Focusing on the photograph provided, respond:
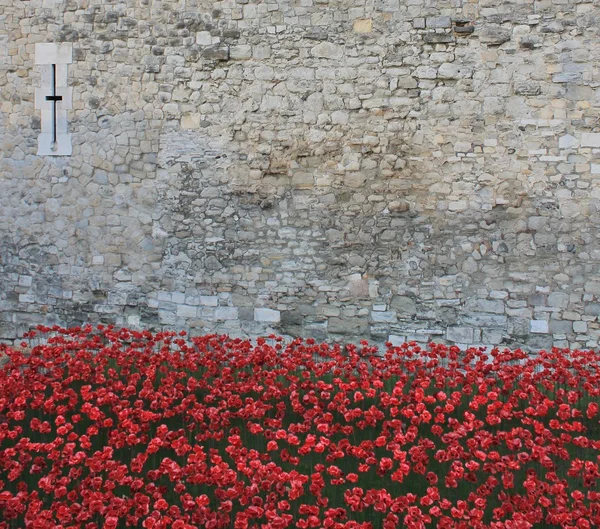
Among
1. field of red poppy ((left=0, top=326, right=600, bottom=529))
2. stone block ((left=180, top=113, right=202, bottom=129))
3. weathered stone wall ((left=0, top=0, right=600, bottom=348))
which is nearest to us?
field of red poppy ((left=0, top=326, right=600, bottom=529))

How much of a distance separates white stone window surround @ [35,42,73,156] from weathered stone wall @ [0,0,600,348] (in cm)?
9

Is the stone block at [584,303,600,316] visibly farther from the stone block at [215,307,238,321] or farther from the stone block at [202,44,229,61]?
the stone block at [202,44,229,61]

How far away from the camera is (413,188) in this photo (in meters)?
6.27

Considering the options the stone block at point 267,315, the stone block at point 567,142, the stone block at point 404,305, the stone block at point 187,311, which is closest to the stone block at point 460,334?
the stone block at point 404,305

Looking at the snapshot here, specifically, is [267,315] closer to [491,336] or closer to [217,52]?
[491,336]

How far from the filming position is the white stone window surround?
270 inches

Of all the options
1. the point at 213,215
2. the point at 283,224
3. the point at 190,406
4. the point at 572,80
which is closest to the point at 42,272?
the point at 213,215

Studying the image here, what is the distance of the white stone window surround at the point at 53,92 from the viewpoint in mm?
6863

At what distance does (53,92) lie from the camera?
695cm

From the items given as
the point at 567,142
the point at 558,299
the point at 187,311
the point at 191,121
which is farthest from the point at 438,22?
the point at 187,311

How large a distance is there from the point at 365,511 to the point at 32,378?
2515mm

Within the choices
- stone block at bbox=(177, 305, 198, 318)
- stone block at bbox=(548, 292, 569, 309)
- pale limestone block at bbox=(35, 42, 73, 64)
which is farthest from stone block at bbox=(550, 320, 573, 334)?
pale limestone block at bbox=(35, 42, 73, 64)

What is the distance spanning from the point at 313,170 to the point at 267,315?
1.62 metres

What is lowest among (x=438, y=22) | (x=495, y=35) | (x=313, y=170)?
(x=313, y=170)
